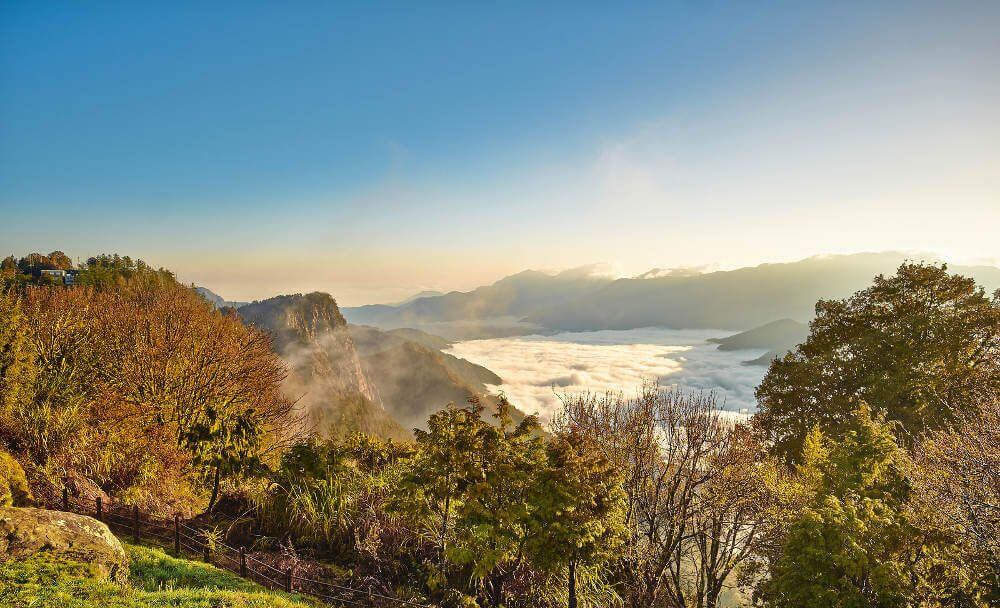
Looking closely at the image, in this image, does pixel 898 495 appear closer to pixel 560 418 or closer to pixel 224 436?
pixel 560 418

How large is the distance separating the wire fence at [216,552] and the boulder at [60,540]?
2485mm

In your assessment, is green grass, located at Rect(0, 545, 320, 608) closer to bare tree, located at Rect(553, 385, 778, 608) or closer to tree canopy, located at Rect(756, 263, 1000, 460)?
bare tree, located at Rect(553, 385, 778, 608)

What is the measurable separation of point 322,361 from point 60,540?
3704 inches

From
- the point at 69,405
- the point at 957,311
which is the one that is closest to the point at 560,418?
the point at 69,405

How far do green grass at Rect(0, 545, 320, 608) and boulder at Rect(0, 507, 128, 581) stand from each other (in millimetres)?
172

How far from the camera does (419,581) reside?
10.2 m

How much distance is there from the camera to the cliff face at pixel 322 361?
75.1m

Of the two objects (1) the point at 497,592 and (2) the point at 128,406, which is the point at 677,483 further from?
(2) the point at 128,406

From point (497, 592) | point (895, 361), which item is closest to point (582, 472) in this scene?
point (497, 592)

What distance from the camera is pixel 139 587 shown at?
306 inches

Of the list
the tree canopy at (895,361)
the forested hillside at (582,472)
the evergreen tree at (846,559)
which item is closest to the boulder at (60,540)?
the forested hillside at (582,472)

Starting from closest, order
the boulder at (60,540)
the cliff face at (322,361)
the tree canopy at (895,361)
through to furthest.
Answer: the boulder at (60,540) < the tree canopy at (895,361) < the cliff face at (322,361)

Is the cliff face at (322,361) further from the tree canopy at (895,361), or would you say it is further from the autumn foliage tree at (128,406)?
the tree canopy at (895,361)

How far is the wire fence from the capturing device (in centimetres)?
932
